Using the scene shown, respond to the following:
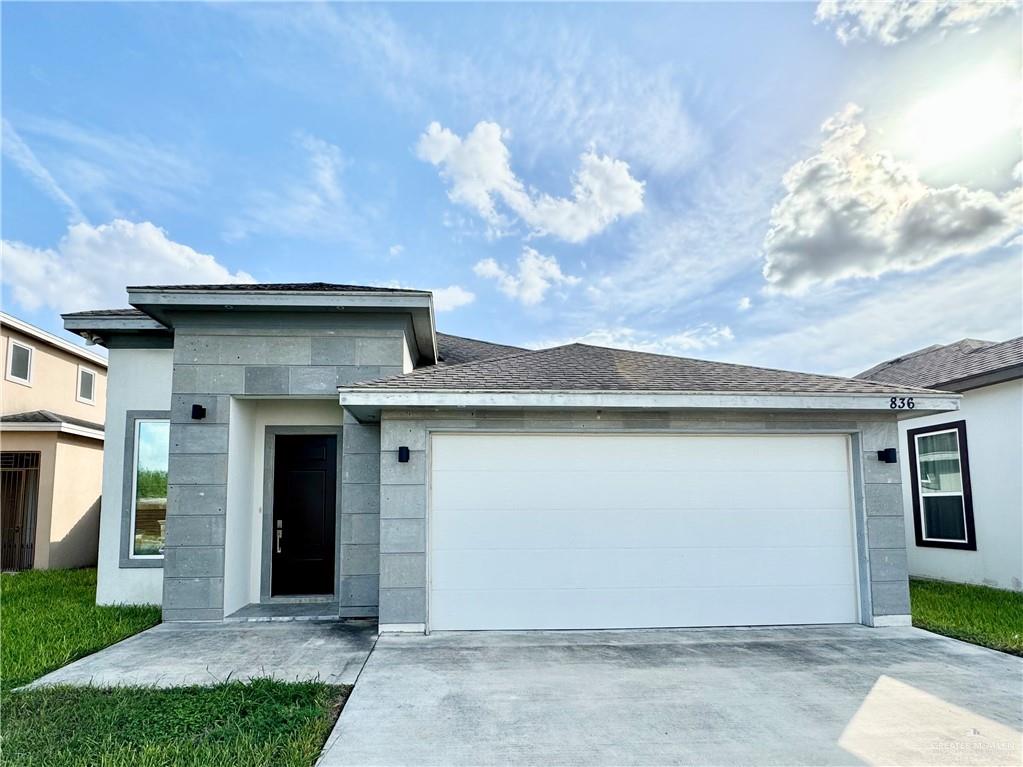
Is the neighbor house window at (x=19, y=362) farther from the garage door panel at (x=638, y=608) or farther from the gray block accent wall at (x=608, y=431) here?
the garage door panel at (x=638, y=608)

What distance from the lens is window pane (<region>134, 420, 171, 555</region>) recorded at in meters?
8.68

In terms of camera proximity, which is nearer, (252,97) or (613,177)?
(252,97)

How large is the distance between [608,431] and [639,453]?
0.47 metres

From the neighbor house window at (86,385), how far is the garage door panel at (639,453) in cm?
1392

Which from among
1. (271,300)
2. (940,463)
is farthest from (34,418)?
(940,463)

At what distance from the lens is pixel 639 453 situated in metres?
7.12

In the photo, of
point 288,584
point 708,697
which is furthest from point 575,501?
point 288,584

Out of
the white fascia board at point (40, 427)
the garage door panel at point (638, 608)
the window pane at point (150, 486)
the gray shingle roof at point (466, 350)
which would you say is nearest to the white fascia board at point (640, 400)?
the garage door panel at point (638, 608)

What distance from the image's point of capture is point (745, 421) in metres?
7.16

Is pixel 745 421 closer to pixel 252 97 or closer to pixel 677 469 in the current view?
pixel 677 469

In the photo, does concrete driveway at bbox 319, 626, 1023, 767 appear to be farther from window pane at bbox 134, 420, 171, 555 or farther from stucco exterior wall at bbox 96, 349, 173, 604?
stucco exterior wall at bbox 96, 349, 173, 604

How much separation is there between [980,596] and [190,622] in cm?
1089

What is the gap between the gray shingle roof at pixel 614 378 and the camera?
6.74 metres

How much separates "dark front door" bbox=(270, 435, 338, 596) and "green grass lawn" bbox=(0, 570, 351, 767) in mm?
2825
